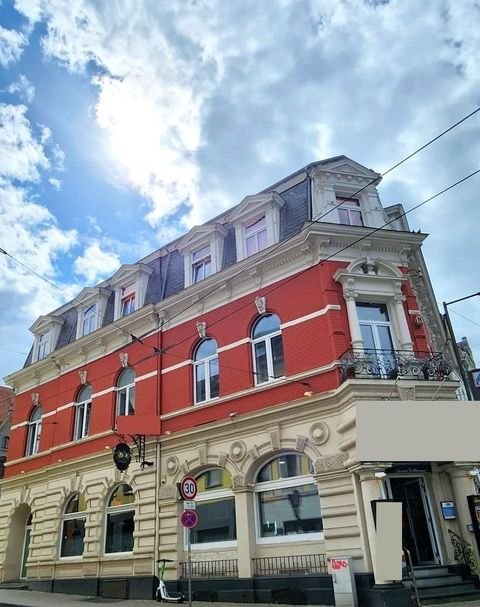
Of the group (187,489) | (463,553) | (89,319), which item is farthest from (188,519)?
(89,319)

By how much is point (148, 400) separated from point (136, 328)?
298 centimetres

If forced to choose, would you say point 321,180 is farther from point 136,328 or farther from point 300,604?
point 300,604

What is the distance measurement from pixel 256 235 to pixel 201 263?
2.64m

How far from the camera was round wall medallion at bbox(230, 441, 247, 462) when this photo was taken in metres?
13.8

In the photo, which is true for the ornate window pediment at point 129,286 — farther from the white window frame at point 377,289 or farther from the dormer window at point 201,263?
the white window frame at point 377,289

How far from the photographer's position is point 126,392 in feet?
61.0

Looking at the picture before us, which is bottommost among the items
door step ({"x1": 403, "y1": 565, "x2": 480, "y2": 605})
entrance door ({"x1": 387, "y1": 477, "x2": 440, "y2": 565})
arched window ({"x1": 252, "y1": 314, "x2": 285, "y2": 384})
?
door step ({"x1": 403, "y1": 565, "x2": 480, "y2": 605})

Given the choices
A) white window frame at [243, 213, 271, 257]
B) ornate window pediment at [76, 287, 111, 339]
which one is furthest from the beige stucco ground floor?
→ ornate window pediment at [76, 287, 111, 339]

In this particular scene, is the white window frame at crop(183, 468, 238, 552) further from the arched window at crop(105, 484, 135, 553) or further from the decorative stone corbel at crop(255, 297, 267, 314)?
the decorative stone corbel at crop(255, 297, 267, 314)

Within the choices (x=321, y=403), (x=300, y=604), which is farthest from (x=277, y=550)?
(x=321, y=403)

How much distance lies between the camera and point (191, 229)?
18.2 metres

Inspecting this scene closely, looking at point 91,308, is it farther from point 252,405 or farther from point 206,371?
point 252,405

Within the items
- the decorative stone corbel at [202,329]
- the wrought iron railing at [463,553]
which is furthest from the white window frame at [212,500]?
the wrought iron railing at [463,553]

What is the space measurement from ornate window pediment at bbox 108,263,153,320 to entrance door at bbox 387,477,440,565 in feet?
37.9
